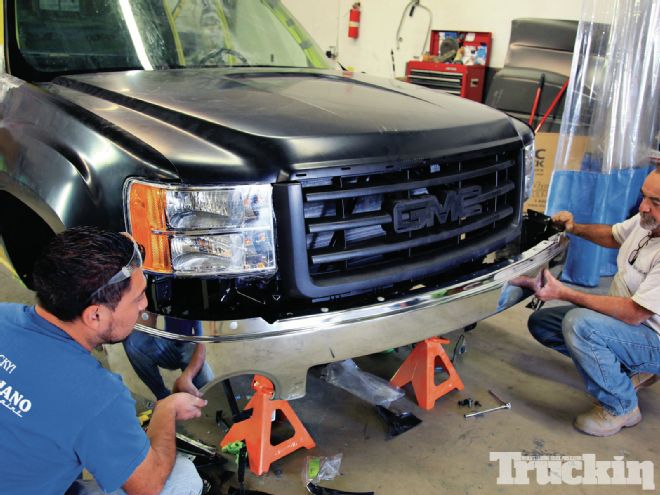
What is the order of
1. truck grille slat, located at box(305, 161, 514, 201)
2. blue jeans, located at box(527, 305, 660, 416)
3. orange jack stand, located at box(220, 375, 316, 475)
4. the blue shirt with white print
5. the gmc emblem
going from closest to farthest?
the blue shirt with white print < truck grille slat, located at box(305, 161, 514, 201) < the gmc emblem < orange jack stand, located at box(220, 375, 316, 475) < blue jeans, located at box(527, 305, 660, 416)

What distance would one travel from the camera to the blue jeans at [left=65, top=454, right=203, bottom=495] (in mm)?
1605

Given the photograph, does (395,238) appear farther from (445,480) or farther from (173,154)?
(445,480)

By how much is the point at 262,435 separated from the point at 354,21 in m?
7.29

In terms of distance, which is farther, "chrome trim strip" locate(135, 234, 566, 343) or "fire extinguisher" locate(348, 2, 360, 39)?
"fire extinguisher" locate(348, 2, 360, 39)

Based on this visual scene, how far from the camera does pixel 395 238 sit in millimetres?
1931

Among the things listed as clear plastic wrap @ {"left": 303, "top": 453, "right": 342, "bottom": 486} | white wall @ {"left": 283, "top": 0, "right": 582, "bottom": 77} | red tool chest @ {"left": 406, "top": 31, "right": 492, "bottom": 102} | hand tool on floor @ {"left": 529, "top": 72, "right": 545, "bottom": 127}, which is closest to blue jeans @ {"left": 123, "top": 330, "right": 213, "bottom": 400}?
clear plastic wrap @ {"left": 303, "top": 453, "right": 342, "bottom": 486}

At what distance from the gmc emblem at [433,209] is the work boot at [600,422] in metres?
1.07

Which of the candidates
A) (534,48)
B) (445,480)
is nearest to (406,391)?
(445,480)

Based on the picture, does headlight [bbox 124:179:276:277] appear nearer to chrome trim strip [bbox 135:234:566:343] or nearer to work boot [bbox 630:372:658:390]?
chrome trim strip [bbox 135:234:566:343]

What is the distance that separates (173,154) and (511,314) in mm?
2574

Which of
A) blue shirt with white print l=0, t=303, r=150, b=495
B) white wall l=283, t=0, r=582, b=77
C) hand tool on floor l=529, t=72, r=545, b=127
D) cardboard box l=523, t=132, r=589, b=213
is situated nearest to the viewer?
blue shirt with white print l=0, t=303, r=150, b=495

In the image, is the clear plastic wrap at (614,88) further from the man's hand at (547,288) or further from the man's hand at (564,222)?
the man's hand at (547,288)

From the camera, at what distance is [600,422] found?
2.47 m

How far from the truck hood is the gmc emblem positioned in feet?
0.49
